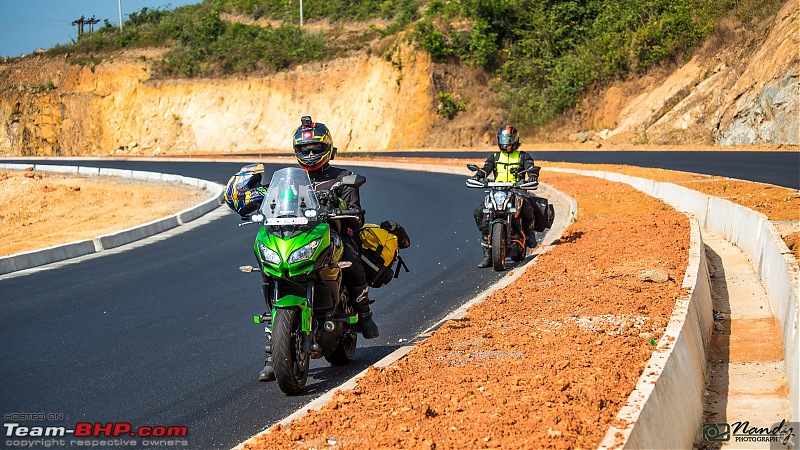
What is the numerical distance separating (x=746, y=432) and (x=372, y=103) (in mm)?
60113

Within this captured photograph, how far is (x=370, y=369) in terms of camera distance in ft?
24.3

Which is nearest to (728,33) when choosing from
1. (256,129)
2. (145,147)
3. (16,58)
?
(256,129)

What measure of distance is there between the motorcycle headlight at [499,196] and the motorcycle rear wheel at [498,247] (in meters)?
0.49

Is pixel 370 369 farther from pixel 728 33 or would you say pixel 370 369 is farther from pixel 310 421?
pixel 728 33

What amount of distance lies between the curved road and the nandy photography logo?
281 cm

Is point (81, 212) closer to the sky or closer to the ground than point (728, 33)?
closer to the ground

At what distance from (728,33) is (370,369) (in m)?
40.7

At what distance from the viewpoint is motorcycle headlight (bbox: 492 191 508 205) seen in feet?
44.2

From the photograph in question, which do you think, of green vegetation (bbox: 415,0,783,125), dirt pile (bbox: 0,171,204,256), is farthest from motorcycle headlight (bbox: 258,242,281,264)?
green vegetation (bbox: 415,0,783,125)

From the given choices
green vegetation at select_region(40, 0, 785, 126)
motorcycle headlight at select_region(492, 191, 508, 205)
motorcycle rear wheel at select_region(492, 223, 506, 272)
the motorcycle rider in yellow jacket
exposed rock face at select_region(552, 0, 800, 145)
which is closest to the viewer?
motorcycle rear wheel at select_region(492, 223, 506, 272)

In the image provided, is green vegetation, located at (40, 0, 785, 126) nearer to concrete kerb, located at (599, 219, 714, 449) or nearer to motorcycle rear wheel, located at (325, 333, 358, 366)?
concrete kerb, located at (599, 219, 714, 449)

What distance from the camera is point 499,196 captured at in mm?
13539

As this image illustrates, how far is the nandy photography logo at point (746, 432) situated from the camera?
6.37 metres

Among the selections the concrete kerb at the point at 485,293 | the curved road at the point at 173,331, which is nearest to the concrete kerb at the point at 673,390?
the concrete kerb at the point at 485,293
